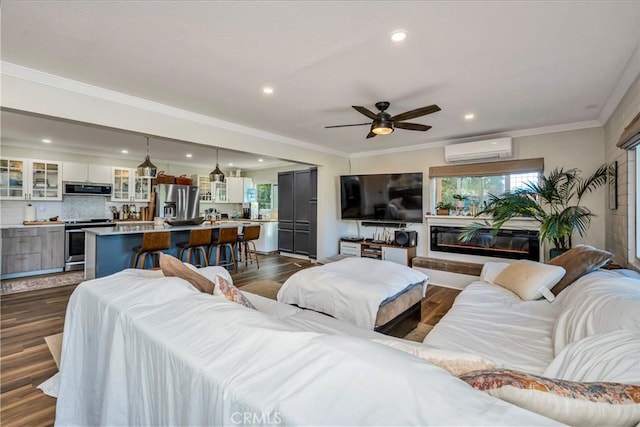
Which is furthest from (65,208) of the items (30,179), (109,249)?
(109,249)

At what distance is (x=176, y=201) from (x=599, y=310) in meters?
7.43

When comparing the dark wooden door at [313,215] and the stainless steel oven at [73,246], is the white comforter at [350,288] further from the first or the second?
the stainless steel oven at [73,246]

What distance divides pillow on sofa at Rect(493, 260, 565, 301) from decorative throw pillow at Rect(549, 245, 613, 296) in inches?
2.7

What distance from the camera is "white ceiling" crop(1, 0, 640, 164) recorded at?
1.78m

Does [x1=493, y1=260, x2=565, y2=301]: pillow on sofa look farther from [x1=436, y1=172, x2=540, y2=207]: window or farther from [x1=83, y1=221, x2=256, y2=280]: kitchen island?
[x1=83, y1=221, x2=256, y2=280]: kitchen island

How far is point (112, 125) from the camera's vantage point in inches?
119

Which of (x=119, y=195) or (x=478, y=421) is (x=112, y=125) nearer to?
(x=478, y=421)

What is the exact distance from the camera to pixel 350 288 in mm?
2496

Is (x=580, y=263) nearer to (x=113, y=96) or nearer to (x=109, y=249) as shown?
(x=113, y=96)

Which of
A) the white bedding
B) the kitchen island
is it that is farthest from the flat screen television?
the kitchen island

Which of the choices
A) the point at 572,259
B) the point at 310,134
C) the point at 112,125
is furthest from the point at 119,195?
the point at 572,259

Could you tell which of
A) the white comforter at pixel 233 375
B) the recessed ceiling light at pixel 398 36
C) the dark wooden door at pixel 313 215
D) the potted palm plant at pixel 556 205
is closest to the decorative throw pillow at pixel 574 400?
the white comforter at pixel 233 375

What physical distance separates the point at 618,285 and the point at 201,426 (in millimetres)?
2341

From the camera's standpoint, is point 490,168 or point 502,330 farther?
point 490,168
